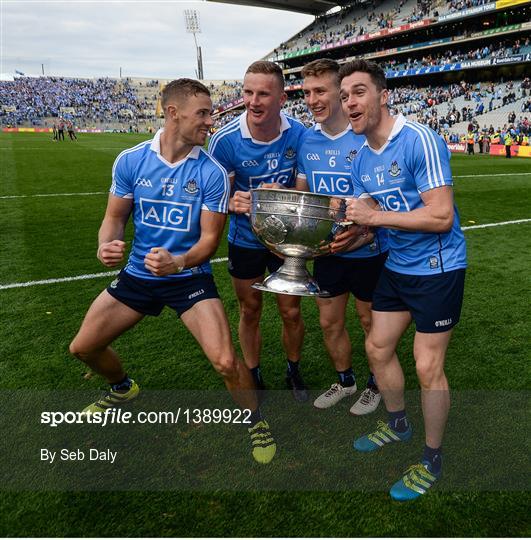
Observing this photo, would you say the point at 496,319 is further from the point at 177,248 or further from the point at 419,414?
the point at 177,248

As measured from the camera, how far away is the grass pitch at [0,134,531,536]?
7.98ft

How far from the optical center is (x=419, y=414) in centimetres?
345

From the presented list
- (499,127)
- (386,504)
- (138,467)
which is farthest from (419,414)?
(499,127)

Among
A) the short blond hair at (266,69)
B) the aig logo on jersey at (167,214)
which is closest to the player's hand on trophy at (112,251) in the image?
the aig logo on jersey at (167,214)

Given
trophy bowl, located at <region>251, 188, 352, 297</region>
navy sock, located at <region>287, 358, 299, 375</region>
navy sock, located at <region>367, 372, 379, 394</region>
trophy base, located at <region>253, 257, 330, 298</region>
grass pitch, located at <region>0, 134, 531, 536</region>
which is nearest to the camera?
grass pitch, located at <region>0, 134, 531, 536</region>

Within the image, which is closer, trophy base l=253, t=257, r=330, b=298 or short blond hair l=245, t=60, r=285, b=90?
trophy base l=253, t=257, r=330, b=298

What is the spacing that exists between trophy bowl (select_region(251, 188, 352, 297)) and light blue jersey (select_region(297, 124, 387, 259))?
62cm

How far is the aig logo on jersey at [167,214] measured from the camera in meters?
2.97

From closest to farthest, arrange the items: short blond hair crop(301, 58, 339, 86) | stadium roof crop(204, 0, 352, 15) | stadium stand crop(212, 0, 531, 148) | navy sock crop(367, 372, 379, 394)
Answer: short blond hair crop(301, 58, 339, 86) → navy sock crop(367, 372, 379, 394) → stadium stand crop(212, 0, 531, 148) → stadium roof crop(204, 0, 352, 15)

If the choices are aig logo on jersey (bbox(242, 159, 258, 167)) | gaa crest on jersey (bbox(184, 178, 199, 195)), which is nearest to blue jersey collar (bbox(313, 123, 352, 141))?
aig logo on jersey (bbox(242, 159, 258, 167))

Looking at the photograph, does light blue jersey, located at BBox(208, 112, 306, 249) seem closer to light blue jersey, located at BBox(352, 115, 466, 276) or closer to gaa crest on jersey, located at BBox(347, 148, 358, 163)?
gaa crest on jersey, located at BBox(347, 148, 358, 163)

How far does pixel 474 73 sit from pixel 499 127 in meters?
12.7

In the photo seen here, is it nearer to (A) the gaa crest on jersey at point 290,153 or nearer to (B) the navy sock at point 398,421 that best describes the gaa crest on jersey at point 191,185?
(A) the gaa crest on jersey at point 290,153

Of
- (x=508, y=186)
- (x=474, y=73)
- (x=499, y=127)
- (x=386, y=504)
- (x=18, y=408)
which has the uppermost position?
(x=474, y=73)
